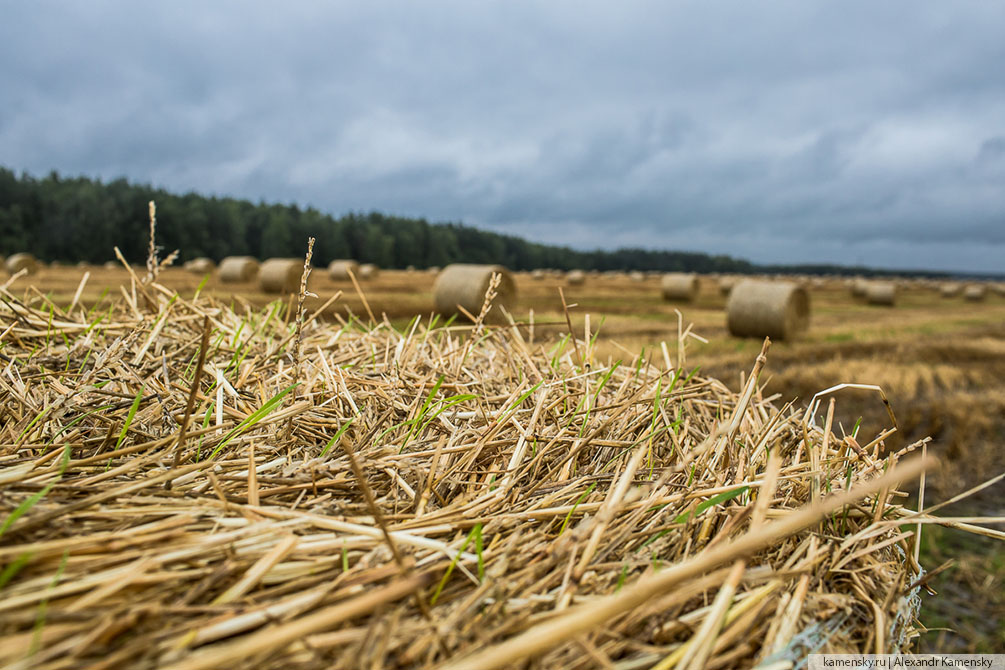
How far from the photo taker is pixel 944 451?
26.6ft

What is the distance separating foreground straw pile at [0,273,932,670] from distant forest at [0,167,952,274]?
65.6 meters

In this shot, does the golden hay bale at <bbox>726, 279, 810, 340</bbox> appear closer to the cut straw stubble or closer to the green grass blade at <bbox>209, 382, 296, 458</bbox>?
the green grass blade at <bbox>209, 382, 296, 458</bbox>

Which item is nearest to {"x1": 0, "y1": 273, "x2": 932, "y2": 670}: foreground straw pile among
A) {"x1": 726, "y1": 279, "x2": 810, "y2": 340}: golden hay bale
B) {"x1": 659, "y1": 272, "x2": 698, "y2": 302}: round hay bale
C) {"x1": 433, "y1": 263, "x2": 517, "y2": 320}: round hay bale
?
{"x1": 433, "y1": 263, "x2": 517, "y2": 320}: round hay bale

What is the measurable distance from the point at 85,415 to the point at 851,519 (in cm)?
181

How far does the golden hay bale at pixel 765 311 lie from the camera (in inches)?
627

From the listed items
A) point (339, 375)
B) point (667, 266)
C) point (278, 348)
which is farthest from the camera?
point (667, 266)

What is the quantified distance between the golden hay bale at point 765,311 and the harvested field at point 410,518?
15.5 metres

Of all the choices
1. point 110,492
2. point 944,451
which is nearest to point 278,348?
point 110,492

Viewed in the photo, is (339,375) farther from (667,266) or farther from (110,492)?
(667,266)

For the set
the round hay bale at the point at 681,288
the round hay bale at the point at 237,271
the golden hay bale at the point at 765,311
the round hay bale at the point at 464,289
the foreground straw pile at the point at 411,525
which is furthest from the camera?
the round hay bale at the point at 681,288

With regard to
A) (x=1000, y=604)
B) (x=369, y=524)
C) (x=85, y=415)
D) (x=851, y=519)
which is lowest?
(x=1000, y=604)

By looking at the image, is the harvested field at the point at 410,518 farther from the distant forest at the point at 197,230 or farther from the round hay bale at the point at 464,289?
the distant forest at the point at 197,230

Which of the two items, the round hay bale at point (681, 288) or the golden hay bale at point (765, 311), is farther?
the round hay bale at point (681, 288)

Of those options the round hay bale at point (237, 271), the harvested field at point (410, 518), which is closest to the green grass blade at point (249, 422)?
the harvested field at point (410, 518)
